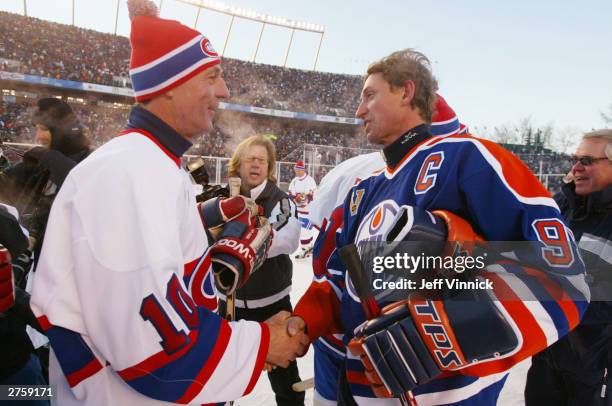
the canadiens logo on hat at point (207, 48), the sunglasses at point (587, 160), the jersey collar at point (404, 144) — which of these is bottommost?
the jersey collar at point (404, 144)

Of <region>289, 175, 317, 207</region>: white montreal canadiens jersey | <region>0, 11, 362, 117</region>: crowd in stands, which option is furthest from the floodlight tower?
<region>289, 175, 317, 207</region>: white montreal canadiens jersey

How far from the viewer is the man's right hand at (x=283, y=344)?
1.34 meters

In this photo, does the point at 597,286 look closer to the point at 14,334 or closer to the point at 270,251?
the point at 270,251

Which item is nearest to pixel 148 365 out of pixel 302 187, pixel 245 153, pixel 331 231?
pixel 331 231

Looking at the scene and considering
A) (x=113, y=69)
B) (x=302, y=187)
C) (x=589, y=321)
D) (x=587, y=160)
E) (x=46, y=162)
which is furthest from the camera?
(x=113, y=69)

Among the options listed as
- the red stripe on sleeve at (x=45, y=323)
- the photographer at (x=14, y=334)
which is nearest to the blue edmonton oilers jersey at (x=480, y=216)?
the red stripe on sleeve at (x=45, y=323)

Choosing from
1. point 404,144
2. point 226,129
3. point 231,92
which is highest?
point 231,92

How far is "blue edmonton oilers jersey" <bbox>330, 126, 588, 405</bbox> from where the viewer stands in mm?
1040

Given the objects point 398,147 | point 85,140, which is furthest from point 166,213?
point 85,140

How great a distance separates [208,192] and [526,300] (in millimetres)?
2327

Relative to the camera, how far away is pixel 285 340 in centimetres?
140

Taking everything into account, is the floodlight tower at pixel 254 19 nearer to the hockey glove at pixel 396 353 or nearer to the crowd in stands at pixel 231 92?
the crowd in stands at pixel 231 92

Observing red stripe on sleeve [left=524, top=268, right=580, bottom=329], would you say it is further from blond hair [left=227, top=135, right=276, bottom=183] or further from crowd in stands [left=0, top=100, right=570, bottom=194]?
crowd in stands [left=0, top=100, right=570, bottom=194]

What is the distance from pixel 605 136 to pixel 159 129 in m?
2.54
